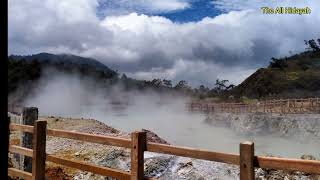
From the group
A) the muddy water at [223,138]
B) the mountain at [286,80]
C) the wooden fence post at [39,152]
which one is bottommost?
the muddy water at [223,138]

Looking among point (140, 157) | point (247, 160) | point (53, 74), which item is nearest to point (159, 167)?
point (140, 157)

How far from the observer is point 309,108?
1838 inches

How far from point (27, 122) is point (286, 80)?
91.3m

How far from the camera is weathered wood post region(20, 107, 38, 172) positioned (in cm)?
889

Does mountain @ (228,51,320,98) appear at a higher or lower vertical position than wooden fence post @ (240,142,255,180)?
higher

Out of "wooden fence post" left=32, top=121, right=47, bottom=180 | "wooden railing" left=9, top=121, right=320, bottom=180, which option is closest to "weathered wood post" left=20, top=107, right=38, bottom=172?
"wooden railing" left=9, top=121, right=320, bottom=180

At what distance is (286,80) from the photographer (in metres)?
95.6

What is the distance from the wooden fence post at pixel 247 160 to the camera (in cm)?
420

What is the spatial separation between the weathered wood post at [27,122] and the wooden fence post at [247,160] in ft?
18.5

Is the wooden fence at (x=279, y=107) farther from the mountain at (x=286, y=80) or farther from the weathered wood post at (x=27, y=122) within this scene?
the weathered wood post at (x=27, y=122)

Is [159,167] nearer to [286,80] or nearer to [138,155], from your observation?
[138,155]

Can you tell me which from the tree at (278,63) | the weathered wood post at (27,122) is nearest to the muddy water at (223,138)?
the weathered wood post at (27,122)

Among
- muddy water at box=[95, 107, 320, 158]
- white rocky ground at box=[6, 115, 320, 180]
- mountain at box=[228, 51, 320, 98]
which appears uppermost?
mountain at box=[228, 51, 320, 98]

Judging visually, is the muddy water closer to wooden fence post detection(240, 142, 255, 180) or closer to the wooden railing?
the wooden railing
